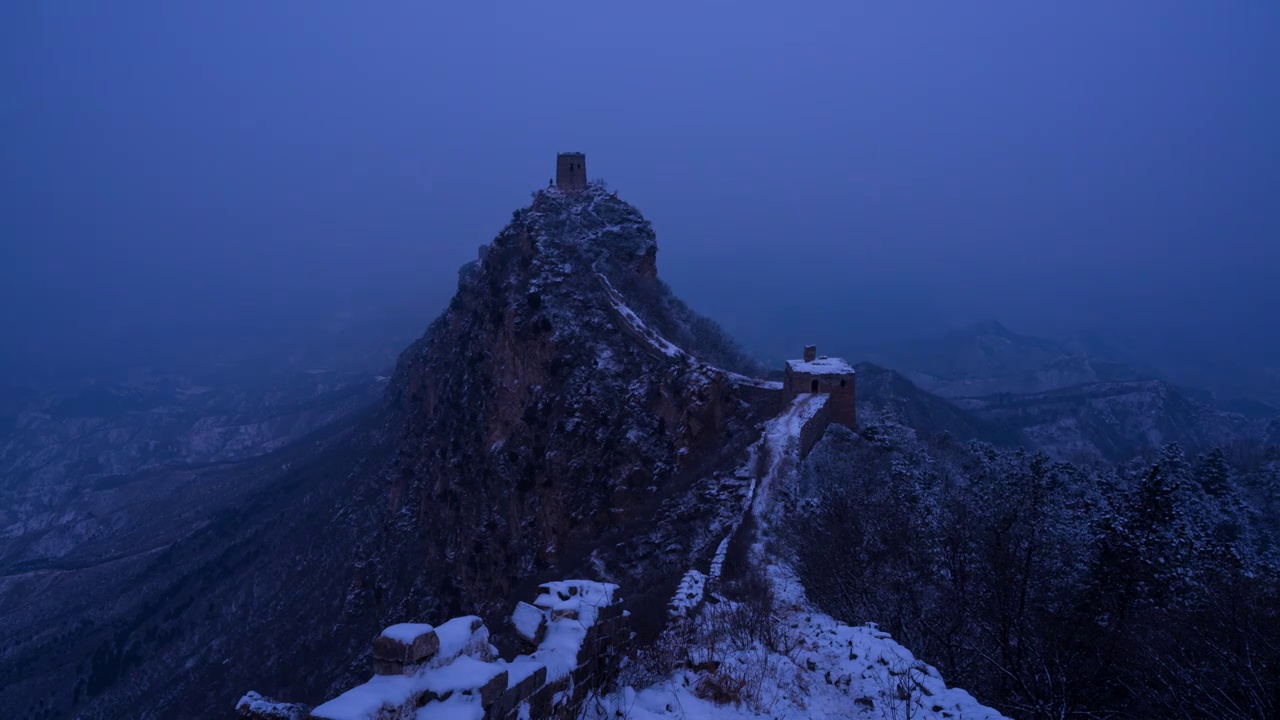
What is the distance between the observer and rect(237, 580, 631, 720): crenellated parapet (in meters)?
4.38

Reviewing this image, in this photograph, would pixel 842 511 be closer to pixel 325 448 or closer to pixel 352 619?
pixel 352 619

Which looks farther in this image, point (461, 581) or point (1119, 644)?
point (461, 581)

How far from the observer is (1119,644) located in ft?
34.3

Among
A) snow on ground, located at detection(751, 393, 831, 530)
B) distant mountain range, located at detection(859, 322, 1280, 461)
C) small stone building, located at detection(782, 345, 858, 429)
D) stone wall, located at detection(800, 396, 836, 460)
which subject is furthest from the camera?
distant mountain range, located at detection(859, 322, 1280, 461)

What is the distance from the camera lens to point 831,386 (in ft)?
97.1

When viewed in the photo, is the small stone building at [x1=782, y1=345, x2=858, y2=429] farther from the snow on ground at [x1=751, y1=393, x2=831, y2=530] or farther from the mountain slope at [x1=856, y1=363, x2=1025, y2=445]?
the mountain slope at [x1=856, y1=363, x2=1025, y2=445]

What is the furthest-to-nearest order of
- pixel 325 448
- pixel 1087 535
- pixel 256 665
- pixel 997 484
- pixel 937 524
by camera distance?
pixel 325 448, pixel 256 665, pixel 997 484, pixel 1087 535, pixel 937 524

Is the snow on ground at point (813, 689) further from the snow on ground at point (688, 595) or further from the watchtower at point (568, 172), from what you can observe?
the watchtower at point (568, 172)

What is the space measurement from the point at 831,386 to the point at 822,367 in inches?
47.0

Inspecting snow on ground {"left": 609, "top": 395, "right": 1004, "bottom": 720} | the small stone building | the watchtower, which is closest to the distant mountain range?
the watchtower

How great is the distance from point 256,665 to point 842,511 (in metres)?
53.1

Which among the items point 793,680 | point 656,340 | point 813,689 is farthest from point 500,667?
point 656,340

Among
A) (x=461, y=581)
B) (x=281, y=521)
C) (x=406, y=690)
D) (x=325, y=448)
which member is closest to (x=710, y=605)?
(x=406, y=690)

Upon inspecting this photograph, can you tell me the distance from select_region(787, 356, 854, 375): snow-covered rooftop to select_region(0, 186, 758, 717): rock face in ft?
11.1
